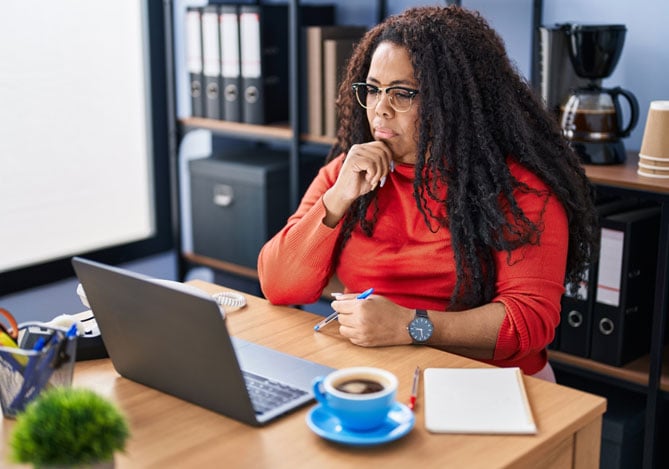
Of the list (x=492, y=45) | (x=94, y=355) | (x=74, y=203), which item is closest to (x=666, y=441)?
(x=492, y=45)

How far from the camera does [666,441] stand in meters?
2.33

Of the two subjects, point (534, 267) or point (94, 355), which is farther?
point (534, 267)

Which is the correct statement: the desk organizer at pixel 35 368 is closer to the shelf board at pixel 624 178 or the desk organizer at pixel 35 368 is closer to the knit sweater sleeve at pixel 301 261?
the knit sweater sleeve at pixel 301 261

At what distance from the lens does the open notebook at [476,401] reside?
1.22m

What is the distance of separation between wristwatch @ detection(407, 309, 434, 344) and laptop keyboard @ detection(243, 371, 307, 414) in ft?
0.92

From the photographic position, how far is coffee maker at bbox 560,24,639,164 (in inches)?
87.1

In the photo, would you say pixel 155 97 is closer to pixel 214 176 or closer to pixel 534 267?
pixel 214 176

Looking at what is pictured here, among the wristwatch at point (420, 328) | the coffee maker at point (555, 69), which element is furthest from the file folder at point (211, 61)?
the wristwatch at point (420, 328)

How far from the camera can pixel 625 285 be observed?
7.22 ft

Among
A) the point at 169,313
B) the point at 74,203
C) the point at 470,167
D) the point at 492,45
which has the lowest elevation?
the point at 74,203

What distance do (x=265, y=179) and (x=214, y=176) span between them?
0.24 metres

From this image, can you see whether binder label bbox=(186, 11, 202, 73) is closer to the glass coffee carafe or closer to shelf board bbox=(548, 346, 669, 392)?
the glass coffee carafe

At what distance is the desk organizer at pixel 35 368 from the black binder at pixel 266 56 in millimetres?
1765

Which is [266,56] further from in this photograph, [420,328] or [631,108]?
[420,328]
